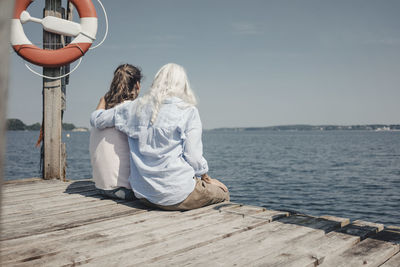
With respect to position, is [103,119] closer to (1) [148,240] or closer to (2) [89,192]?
(2) [89,192]

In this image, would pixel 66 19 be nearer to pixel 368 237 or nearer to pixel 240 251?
pixel 240 251

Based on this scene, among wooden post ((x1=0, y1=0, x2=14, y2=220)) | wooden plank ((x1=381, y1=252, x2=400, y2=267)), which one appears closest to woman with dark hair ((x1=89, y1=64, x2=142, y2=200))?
wooden plank ((x1=381, y1=252, x2=400, y2=267))

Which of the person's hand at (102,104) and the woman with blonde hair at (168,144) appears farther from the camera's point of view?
the person's hand at (102,104)

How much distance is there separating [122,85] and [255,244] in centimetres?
175

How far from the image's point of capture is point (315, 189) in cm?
1149

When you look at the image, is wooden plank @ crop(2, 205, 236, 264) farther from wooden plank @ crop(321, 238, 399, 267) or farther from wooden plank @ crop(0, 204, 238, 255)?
wooden plank @ crop(321, 238, 399, 267)

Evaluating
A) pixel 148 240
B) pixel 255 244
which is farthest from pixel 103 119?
pixel 255 244

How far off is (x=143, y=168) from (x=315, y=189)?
9.99 m

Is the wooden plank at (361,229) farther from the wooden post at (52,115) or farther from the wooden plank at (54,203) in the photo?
the wooden post at (52,115)

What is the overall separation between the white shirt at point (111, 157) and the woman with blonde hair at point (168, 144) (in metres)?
0.20

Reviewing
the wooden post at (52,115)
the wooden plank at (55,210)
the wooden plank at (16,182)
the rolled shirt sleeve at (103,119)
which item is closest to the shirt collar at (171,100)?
the rolled shirt sleeve at (103,119)

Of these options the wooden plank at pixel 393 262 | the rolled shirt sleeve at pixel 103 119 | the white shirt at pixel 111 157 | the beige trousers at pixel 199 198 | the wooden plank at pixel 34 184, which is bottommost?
the wooden plank at pixel 393 262

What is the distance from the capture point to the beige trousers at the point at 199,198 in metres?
2.64

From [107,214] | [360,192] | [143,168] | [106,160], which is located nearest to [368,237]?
[143,168]
